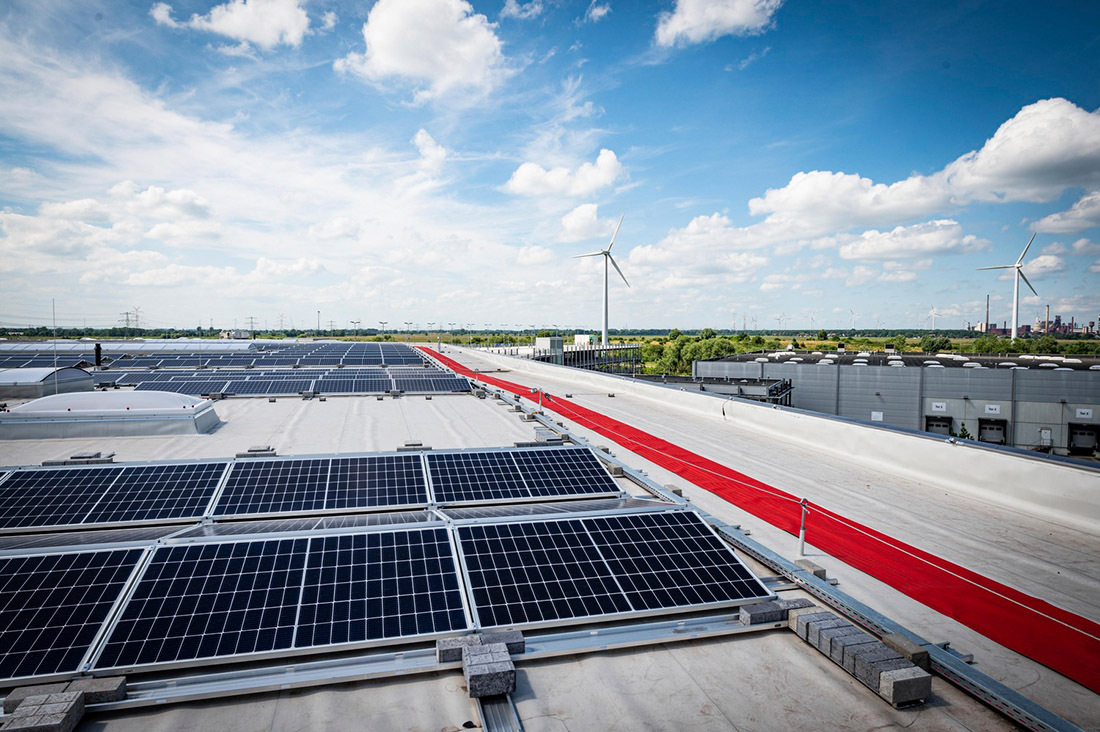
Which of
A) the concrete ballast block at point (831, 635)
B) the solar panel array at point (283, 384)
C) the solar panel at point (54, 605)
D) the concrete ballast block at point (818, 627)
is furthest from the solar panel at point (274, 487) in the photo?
the solar panel array at point (283, 384)

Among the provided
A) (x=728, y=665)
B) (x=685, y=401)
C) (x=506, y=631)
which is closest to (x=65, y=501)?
(x=506, y=631)

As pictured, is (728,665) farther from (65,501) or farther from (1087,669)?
(65,501)

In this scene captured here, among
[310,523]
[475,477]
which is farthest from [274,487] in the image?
[475,477]

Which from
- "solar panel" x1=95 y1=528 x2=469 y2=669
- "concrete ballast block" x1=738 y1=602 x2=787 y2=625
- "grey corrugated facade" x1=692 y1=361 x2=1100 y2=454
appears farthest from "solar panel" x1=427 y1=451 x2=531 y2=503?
"grey corrugated facade" x1=692 y1=361 x2=1100 y2=454

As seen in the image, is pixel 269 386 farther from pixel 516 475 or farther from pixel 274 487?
pixel 516 475

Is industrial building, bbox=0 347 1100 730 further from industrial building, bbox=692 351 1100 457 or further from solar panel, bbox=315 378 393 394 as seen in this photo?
industrial building, bbox=692 351 1100 457

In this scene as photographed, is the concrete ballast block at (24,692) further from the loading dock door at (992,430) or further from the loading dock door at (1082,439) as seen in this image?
the loading dock door at (1082,439)
